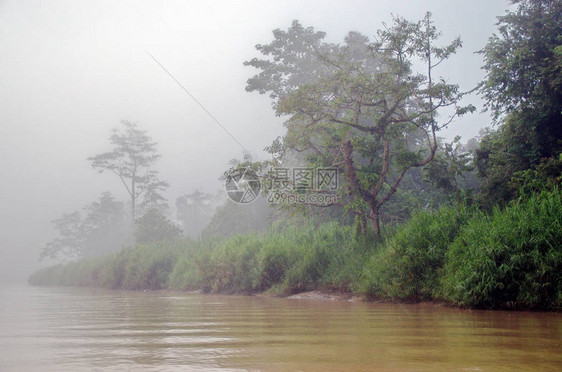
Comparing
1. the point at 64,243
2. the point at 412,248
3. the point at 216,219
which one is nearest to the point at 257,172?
the point at 412,248

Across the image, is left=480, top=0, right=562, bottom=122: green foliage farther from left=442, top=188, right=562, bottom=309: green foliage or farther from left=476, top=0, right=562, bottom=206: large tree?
left=442, top=188, right=562, bottom=309: green foliage

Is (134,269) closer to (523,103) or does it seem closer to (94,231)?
(523,103)

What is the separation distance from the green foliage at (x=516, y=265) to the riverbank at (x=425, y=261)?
1 centimetres

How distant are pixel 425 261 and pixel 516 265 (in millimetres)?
1662

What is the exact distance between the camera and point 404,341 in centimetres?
313

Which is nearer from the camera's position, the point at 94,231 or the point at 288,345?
the point at 288,345

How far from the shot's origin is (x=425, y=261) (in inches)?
292

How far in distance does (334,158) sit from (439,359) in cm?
933

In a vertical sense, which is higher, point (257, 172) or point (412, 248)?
point (257, 172)

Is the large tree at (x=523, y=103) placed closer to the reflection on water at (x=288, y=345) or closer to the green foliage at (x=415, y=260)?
the green foliage at (x=415, y=260)

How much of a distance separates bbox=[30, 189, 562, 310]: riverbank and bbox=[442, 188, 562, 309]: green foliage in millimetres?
12

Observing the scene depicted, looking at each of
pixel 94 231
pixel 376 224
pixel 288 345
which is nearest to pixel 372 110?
pixel 376 224

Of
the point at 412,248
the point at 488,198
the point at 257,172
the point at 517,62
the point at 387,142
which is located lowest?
the point at 412,248

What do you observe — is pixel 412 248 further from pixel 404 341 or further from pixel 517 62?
pixel 517 62
